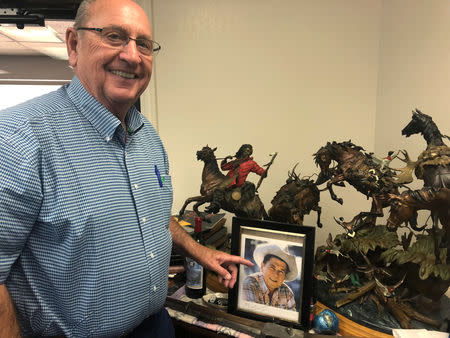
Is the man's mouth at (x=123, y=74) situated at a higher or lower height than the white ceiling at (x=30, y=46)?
lower

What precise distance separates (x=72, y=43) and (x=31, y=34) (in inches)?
72.4

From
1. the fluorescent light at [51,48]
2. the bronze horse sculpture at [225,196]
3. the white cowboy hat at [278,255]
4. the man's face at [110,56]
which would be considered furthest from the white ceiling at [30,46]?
the white cowboy hat at [278,255]

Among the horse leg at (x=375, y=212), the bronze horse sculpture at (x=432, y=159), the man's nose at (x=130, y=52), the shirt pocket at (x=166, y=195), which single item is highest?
the man's nose at (x=130, y=52)

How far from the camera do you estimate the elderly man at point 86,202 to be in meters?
0.78

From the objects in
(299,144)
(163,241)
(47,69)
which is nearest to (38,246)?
(163,241)

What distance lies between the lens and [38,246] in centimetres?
83

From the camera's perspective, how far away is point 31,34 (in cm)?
239

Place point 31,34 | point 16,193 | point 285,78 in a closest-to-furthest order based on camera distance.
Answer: point 16,193 < point 285,78 < point 31,34

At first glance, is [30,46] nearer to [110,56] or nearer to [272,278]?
[110,56]

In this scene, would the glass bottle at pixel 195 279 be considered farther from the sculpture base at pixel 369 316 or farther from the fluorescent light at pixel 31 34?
the fluorescent light at pixel 31 34

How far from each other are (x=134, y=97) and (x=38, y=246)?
48 cm

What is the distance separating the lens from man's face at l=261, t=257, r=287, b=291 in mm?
1212

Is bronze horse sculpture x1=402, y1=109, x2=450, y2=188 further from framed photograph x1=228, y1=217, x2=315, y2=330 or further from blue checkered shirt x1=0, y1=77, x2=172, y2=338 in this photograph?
blue checkered shirt x1=0, y1=77, x2=172, y2=338

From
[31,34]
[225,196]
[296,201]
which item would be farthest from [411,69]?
[31,34]
